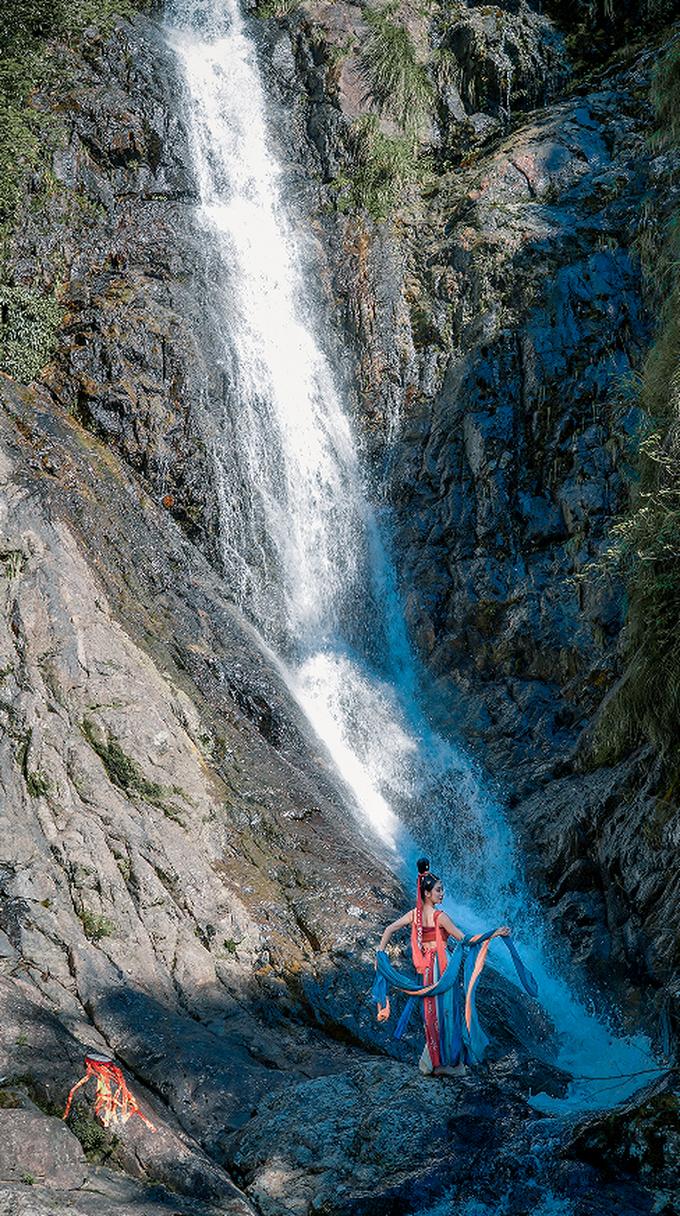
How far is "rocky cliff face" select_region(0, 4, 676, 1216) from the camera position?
5691 millimetres

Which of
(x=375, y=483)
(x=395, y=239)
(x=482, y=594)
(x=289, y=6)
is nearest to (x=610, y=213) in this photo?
(x=395, y=239)

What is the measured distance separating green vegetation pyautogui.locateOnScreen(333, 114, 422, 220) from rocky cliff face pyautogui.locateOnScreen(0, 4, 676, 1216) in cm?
28

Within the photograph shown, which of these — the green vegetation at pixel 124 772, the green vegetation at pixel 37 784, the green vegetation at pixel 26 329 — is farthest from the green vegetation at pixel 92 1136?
the green vegetation at pixel 26 329

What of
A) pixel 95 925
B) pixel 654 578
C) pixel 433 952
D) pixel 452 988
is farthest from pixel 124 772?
pixel 654 578

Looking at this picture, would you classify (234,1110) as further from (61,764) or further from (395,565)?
(395,565)

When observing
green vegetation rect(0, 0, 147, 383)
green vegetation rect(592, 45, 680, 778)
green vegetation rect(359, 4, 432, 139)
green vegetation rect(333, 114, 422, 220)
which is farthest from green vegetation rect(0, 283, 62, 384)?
green vegetation rect(592, 45, 680, 778)

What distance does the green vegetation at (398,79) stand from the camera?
58.2 ft

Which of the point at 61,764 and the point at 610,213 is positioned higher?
the point at 610,213

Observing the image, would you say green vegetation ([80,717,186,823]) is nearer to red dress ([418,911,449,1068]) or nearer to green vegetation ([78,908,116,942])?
green vegetation ([78,908,116,942])

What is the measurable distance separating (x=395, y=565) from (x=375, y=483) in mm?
1384

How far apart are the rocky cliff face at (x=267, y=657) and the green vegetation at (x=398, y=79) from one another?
532 mm

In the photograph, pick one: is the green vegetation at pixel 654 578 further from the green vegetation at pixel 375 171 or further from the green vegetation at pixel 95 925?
the green vegetation at pixel 375 171

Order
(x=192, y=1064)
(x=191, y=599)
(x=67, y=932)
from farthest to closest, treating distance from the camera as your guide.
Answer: (x=191, y=599) → (x=67, y=932) → (x=192, y=1064)

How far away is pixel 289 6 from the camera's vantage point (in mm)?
19125
